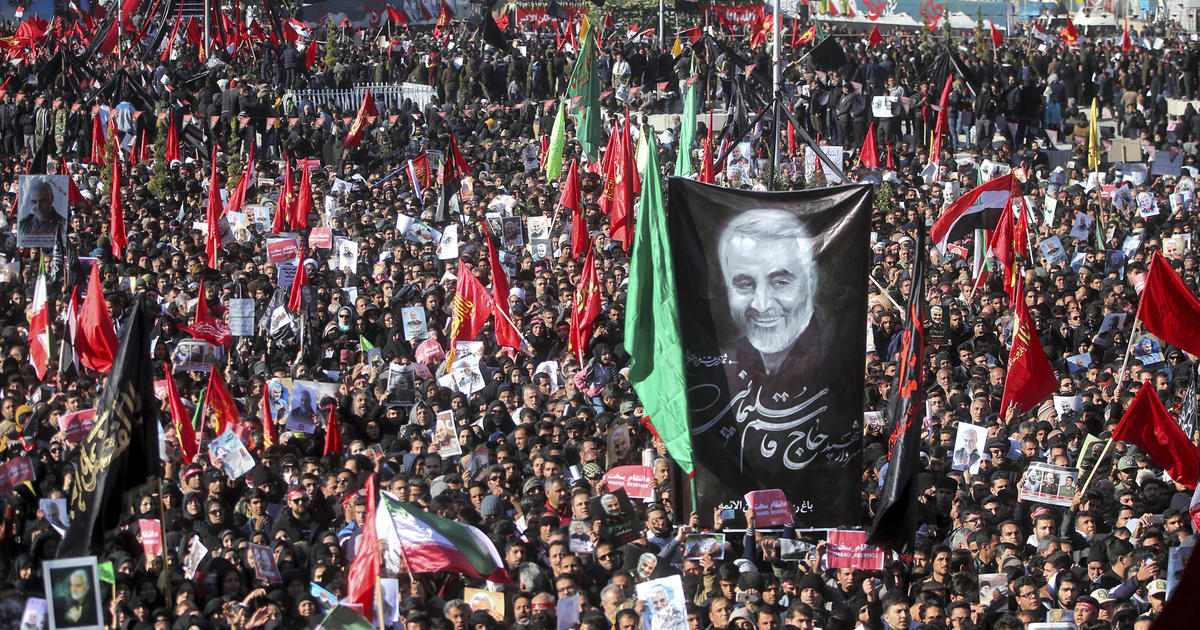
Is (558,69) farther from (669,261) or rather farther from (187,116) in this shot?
(669,261)

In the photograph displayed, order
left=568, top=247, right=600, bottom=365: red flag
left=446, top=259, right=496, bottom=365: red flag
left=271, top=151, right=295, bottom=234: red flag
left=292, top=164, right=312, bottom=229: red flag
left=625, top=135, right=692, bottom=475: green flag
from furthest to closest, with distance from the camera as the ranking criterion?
left=271, top=151, right=295, bottom=234: red flag < left=292, top=164, right=312, bottom=229: red flag < left=446, top=259, right=496, bottom=365: red flag < left=568, top=247, right=600, bottom=365: red flag < left=625, top=135, right=692, bottom=475: green flag

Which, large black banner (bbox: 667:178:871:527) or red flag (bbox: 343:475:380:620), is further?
large black banner (bbox: 667:178:871:527)

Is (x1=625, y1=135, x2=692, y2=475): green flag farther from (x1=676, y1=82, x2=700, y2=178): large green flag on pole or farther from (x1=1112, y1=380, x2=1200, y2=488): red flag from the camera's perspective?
(x1=676, y1=82, x2=700, y2=178): large green flag on pole

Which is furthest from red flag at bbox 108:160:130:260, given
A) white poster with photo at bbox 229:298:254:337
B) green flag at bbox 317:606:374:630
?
green flag at bbox 317:606:374:630

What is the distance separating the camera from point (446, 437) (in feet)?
36.0

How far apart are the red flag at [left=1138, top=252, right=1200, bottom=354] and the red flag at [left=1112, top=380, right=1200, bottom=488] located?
141 cm

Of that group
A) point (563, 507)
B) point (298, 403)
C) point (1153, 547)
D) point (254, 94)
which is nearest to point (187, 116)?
point (254, 94)

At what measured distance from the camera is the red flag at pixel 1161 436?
9562 mm

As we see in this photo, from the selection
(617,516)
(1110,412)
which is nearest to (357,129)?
(1110,412)

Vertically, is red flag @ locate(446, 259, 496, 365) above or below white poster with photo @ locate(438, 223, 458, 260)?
below

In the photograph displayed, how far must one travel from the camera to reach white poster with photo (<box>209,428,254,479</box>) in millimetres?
10445

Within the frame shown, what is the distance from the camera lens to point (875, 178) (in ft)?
67.8

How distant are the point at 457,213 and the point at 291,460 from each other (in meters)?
10.2

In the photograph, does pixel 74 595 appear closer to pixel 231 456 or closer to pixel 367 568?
pixel 367 568
